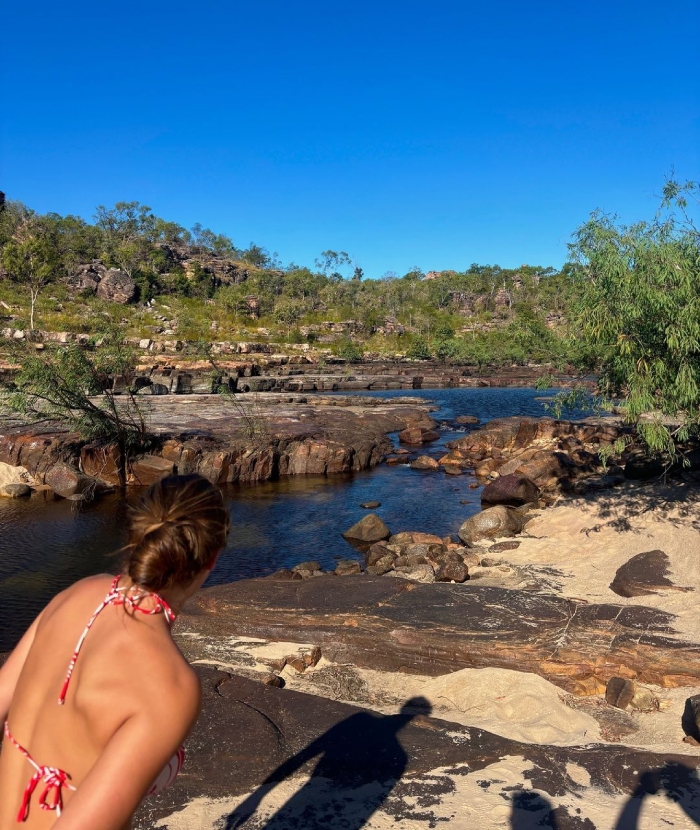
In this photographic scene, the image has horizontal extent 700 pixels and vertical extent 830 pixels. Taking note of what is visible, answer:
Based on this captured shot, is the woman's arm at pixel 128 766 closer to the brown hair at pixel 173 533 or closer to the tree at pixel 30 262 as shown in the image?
the brown hair at pixel 173 533

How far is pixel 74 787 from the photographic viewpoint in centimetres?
173

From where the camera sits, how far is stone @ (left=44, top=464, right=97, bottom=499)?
19.7 metres

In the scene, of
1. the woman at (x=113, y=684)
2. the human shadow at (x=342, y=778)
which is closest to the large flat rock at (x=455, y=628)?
the human shadow at (x=342, y=778)

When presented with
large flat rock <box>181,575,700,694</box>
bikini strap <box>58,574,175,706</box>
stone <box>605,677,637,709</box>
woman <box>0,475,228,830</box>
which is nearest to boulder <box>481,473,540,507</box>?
large flat rock <box>181,575,700,694</box>

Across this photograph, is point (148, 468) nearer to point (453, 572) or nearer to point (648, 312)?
point (453, 572)

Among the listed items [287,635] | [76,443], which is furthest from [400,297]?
[287,635]

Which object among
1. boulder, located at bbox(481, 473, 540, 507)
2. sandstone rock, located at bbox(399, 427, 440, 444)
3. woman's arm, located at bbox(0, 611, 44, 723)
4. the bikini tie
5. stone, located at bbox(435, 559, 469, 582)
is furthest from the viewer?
sandstone rock, located at bbox(399, 427, 440, 444)

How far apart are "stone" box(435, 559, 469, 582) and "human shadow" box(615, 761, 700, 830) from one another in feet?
21.6

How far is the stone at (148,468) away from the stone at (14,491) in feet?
10.6

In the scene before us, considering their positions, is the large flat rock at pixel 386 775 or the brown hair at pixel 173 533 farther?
the large flat rock at pixel 386 775

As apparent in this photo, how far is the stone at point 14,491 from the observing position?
65.1 ft

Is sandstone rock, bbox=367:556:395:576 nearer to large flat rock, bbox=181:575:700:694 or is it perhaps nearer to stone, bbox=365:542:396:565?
stone, bbox=365:542:396:565

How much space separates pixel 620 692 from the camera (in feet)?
23.4

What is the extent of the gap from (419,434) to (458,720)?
2387 cm
